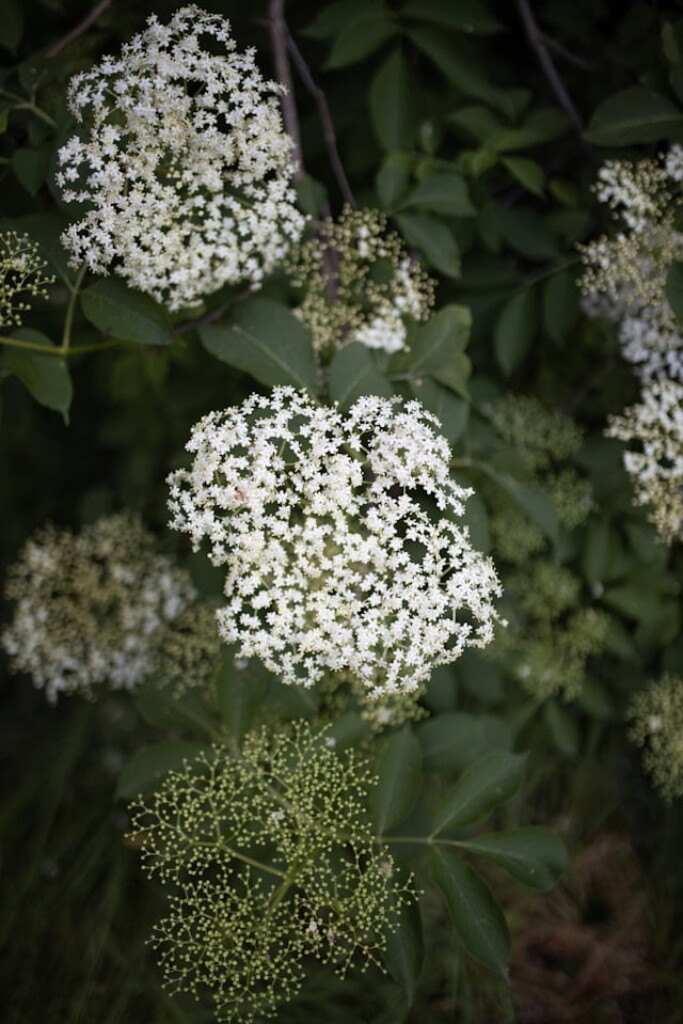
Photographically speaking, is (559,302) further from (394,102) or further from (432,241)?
(394,102)

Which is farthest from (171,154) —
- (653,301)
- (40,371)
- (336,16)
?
(653,301)

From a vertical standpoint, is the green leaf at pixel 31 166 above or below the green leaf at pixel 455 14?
below

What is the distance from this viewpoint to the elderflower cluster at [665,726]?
2.55m

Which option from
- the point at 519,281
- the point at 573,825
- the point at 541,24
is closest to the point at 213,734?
the point at 519,281

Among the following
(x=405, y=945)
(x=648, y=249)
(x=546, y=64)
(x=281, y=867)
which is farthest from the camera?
(x=546, y=64)

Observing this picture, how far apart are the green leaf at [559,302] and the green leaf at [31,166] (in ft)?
4.89

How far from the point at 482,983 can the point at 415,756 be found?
77.7 inches

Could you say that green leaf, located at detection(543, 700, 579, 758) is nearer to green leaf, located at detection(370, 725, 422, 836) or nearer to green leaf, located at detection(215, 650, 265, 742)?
green leaf, located at detection(370, 725, 422, 836)

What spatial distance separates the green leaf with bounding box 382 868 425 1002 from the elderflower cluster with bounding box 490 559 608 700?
115cm

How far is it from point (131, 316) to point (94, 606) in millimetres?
1425

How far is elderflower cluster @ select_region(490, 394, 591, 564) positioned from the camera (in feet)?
8.86

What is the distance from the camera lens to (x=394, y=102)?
217 cm

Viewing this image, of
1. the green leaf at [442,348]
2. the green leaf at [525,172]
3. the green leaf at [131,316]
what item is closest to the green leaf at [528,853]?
the green leaf at [442,348]

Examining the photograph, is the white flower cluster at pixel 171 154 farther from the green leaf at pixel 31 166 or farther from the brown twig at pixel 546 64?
the brown twig at pixel 546 64
